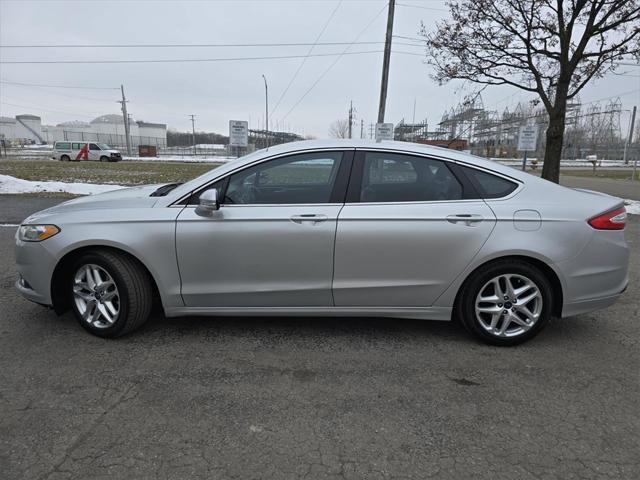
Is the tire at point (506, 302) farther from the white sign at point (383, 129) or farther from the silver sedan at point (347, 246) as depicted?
the white sign at point (383, 129)

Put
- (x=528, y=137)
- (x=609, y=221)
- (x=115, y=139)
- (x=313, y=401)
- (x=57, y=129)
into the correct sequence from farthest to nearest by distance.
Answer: (x=57, y=129) → (x=115, y=139) → (x=528, y=137) → (x=609, y=221) → (x=313, y=401)

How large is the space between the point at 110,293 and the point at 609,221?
3796 millimetres

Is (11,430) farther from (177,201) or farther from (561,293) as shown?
(561,293)

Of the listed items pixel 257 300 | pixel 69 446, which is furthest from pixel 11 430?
pixel 257 300

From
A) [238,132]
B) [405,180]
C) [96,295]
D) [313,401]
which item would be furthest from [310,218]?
[238,132]

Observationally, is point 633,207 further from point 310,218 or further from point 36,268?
point 36,268

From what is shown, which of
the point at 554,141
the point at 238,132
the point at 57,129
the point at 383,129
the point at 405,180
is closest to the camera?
the point at 405,180

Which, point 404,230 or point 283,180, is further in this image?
point 283,180

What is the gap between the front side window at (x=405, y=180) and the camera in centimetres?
320

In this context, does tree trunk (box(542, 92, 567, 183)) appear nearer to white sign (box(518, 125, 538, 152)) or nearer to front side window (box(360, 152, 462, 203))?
white sign (box(518, 125, 538, 152))

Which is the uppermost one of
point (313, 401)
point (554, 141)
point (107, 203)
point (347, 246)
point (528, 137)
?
point (528, 137)

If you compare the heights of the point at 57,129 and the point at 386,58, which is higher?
the point at 57,129

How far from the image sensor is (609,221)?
3145 millimetres

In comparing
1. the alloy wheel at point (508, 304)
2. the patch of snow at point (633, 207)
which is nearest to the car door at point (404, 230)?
the alloy wheel at point (508, 304)
